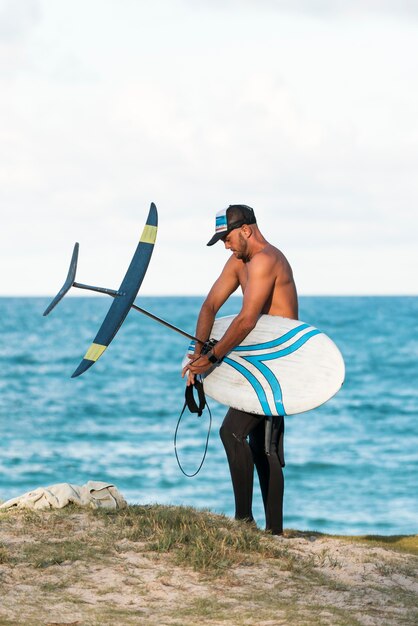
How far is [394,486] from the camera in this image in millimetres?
20984

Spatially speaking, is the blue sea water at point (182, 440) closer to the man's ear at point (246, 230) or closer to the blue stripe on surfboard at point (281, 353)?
the blue stripe on surfboard at point (281, 353)

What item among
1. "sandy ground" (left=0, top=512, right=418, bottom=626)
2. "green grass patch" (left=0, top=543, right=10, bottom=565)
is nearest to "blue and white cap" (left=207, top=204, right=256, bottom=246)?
"sandy ground" (left=0, top=512, right=418, bottom=626)

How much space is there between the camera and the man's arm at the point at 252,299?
21.3ft

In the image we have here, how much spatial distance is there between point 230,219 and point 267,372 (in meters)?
1.06

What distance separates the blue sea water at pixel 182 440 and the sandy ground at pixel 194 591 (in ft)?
30.8

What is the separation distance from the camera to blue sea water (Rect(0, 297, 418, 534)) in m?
19.6

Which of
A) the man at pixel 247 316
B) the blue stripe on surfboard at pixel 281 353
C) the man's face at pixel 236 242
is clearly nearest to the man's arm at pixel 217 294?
the man at pixel 247 316

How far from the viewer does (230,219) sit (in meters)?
6.55

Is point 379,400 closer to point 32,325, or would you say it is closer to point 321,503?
point 321,503

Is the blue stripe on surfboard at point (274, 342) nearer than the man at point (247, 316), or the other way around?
the man at point (247, 316)

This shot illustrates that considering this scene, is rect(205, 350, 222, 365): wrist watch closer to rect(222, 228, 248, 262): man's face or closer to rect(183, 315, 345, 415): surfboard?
rect(183, 315, 345, 415): surfboard

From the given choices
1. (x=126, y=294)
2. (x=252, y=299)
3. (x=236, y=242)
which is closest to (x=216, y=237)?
(x=236, y=242)

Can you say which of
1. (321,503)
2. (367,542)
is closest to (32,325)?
(321,503)

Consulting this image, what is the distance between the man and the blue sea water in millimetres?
8780
